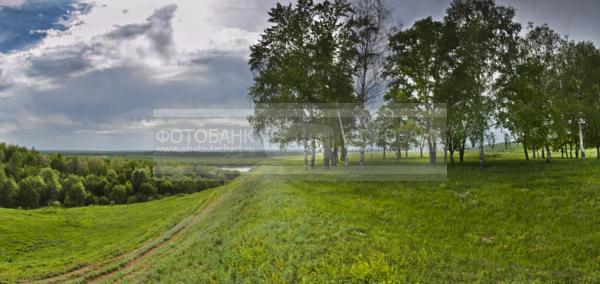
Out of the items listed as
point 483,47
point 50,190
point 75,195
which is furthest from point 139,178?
point 483,47

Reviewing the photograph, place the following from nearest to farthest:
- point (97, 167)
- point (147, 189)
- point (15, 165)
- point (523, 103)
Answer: point (523, 103) → point (147, 189) → point (15, 165) → point (97, 167)

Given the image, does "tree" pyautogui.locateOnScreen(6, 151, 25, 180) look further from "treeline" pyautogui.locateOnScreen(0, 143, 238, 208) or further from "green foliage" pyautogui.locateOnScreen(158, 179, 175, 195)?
"green foliage" pyautogui.locateOnScreen(158, 179, 175, 195)

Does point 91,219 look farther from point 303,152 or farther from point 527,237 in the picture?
point 527,237

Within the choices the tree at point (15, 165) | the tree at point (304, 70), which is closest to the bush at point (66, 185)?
the tree at point (15, 165)

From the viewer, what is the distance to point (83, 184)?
11644cm

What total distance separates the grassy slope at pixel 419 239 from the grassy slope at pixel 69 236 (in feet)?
64.6

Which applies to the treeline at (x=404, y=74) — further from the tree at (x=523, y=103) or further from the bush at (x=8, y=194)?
the bush at (x=8, y=194)

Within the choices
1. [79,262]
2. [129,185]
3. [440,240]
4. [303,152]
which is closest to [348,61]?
[303,152]

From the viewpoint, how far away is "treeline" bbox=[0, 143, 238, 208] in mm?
102688

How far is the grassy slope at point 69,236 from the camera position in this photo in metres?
30.8

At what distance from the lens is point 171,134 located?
38.7m

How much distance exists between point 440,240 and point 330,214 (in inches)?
192

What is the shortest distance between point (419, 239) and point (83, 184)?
130 m

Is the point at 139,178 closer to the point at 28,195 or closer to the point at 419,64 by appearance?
the point at 28,195
